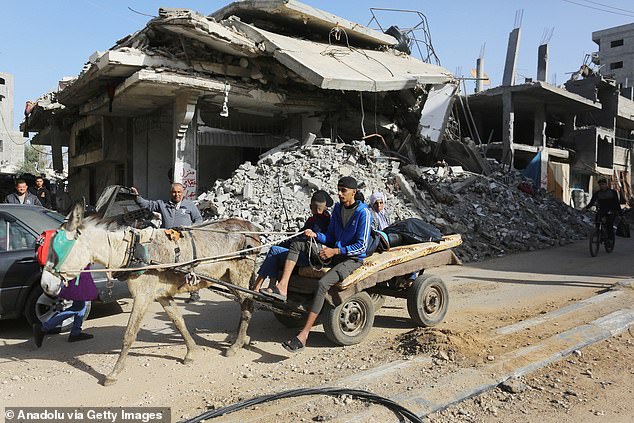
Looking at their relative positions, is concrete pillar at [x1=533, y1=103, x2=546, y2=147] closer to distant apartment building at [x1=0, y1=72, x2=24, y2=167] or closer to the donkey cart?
the donkey cart

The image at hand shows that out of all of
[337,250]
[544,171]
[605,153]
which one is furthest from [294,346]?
[605,153]

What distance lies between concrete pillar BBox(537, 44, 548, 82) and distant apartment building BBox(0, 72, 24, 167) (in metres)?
41.7

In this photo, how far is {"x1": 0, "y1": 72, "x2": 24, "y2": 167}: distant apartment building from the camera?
43.8 m

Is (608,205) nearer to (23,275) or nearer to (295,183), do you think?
(295,183)

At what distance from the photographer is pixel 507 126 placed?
21203 mm

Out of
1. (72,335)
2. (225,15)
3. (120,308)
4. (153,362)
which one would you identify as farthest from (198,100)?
(153,362)

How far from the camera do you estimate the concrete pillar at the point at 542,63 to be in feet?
93.0

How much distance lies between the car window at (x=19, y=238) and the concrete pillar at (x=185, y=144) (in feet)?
22.1

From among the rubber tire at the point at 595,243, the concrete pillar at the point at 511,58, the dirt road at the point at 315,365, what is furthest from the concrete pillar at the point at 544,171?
the dirt road at the point at 315,365

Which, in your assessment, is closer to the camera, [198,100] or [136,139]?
[198,100]

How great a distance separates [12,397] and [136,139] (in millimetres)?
13285

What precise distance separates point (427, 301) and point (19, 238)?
5196 mm

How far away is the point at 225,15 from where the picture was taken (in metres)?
14.4

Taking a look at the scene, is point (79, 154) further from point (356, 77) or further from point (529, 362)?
point (529, 362)
